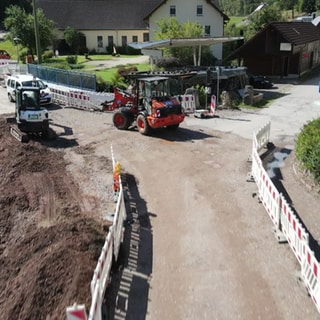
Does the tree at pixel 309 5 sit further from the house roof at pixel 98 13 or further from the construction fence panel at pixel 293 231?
the construction fence panel at pixel 293 231

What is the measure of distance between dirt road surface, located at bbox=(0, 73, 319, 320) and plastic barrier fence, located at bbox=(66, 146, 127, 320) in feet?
1.11

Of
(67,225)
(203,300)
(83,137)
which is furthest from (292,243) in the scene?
(83,137)

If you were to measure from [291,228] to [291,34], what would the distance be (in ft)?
102

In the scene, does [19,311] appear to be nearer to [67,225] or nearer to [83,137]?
[67,225]

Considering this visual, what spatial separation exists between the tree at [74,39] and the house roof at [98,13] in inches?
71.1

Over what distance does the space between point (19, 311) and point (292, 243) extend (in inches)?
239

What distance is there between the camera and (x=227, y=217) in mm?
12203

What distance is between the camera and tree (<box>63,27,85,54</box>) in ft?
187

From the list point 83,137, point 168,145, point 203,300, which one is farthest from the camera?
point 83,137

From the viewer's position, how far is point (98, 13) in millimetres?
61188

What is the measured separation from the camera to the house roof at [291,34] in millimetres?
36719

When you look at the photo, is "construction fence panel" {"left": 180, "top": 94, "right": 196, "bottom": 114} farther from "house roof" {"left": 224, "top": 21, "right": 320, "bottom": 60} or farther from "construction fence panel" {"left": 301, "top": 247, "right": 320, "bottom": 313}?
"construction fence panel" {"left": 301, "top": 247, "right": 320, "bottom": 313}

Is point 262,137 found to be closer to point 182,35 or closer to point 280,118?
point 280,118

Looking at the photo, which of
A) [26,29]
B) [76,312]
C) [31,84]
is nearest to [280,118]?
[31,84]
